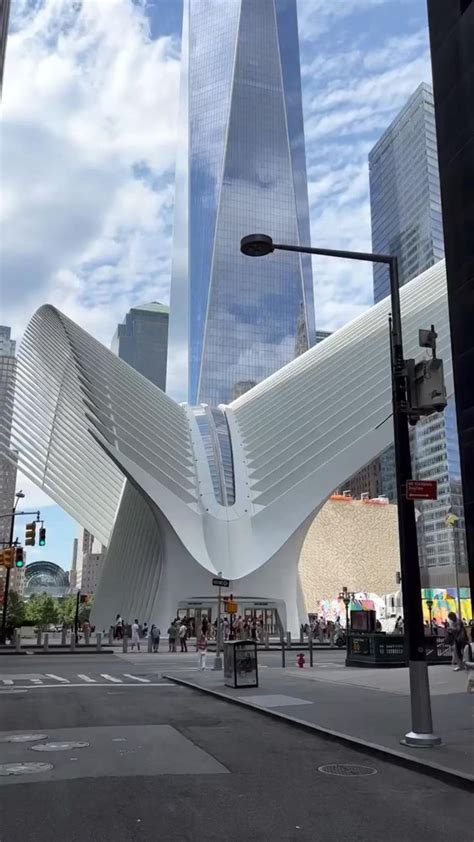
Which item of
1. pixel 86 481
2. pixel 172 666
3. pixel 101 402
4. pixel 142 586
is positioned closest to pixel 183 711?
pixel 172 666

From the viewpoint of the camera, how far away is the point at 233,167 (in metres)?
184

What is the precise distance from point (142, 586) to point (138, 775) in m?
45.8

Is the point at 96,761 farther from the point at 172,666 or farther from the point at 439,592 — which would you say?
the point at 439,592

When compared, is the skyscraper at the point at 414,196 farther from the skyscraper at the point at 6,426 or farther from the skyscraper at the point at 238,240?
the skyscraper at the point at 6,426

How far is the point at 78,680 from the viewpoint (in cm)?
1919

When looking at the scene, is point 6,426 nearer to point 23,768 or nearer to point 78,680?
point 78,680

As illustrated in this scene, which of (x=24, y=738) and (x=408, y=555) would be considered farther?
(x=24, y=738)

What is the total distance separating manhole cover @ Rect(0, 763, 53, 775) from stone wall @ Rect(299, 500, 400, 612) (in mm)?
81801

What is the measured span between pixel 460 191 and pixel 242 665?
1098 centimetres

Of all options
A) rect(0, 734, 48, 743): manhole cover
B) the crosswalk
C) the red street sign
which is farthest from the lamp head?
the crosswalk

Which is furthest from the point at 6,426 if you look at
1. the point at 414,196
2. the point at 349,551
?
the point at 414,196

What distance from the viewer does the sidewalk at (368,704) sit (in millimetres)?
8422

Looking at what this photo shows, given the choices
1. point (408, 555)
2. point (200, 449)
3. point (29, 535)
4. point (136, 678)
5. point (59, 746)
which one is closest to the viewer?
point (59, 746)

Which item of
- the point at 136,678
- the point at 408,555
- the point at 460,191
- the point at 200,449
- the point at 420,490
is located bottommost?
the point at 136,678
